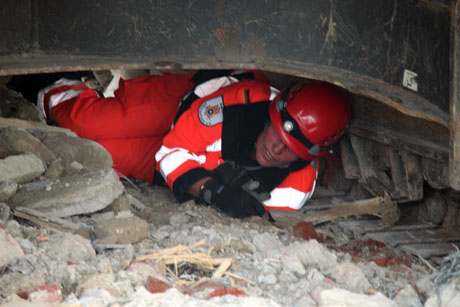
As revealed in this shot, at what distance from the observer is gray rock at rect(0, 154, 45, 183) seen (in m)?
3.71

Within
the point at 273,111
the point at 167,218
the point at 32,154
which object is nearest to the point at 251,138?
the point at 273,111

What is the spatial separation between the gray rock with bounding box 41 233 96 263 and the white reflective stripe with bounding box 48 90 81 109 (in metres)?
2.38

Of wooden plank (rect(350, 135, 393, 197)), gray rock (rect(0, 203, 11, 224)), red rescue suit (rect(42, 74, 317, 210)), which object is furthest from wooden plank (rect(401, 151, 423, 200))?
gray rock (rect(0, 203, 11, 224))

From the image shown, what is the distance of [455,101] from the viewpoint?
3.51 meters

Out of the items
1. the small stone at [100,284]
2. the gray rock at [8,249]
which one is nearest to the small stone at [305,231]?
the small stone at [100,284]

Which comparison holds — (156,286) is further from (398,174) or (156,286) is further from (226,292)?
(398,174)

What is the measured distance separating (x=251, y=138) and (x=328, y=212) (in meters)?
0.71

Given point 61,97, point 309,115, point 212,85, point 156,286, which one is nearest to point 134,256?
point 156,286

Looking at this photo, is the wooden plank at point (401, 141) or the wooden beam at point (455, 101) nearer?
the wooden beam at point (455, 101)

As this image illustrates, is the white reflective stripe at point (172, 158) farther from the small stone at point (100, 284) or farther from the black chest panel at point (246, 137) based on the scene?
the small stone at point (100, 284)

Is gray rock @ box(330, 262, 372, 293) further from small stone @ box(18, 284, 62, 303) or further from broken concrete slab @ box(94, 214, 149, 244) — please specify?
small stone @ box(18, 284, 62, 303)

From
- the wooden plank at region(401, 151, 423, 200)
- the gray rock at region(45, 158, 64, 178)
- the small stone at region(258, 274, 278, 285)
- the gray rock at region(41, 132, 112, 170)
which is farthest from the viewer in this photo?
the wooden plank at region(401, 151, 423, 200)

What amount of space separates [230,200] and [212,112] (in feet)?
1.95

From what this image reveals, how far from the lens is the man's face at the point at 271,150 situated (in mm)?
5156
